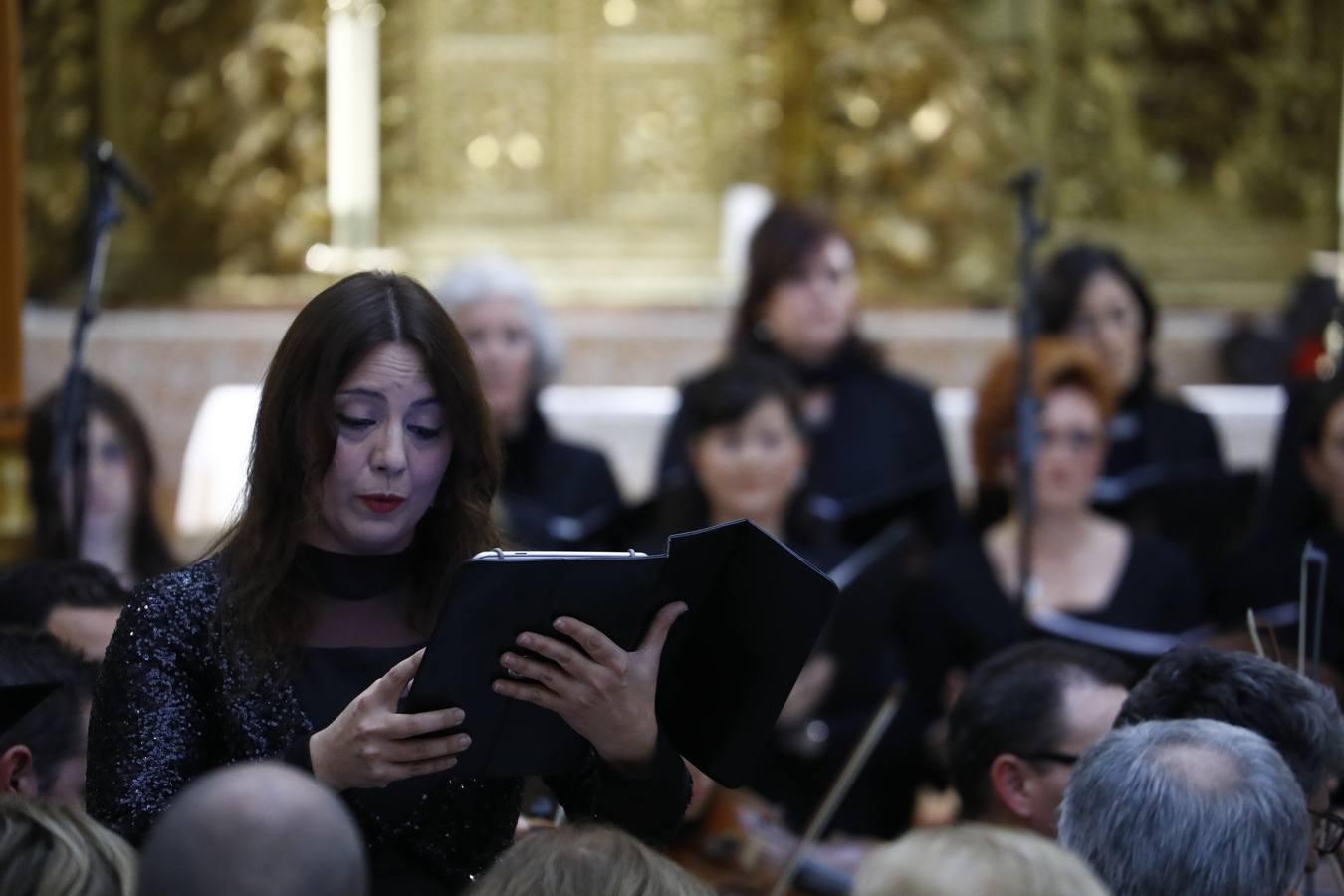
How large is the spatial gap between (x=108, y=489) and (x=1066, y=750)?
269cm

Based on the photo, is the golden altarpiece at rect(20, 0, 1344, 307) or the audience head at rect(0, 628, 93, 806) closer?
the audience head at rect(0, 628, 93, 806)

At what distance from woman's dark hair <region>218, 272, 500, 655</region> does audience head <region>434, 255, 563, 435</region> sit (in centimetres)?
288

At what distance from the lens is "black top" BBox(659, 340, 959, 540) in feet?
19.0

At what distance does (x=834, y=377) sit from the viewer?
5.91 metres

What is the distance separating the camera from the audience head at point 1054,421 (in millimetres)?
5109

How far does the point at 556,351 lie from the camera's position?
5730mm

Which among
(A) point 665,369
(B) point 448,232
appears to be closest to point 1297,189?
(A) point 665,369

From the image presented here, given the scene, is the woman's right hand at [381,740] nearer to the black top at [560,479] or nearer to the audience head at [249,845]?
the audience head at [249,845]

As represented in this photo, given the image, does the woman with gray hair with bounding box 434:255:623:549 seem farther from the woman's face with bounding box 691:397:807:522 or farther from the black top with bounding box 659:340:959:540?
the woman's face with bounding box 691:397:807:522

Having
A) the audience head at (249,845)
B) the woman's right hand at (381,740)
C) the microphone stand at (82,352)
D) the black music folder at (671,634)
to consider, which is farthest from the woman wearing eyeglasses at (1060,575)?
the audience head at (249,845)

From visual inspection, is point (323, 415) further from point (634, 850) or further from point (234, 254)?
point (234, 254)

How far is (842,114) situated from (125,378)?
332 cm

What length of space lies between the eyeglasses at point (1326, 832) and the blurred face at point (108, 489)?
3098 mm

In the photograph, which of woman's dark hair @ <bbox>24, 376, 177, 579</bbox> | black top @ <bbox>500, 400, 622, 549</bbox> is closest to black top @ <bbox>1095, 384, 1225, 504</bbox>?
black top @ <bbox>500, 400, 622, 549</bbox>
